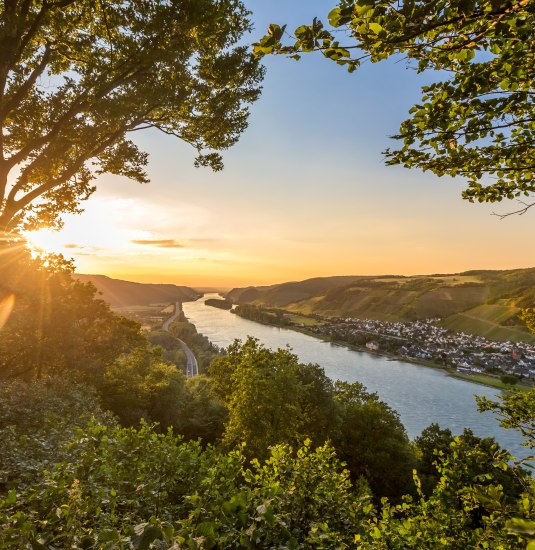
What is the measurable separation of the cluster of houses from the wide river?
1212cm

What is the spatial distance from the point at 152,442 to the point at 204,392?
34092 mm

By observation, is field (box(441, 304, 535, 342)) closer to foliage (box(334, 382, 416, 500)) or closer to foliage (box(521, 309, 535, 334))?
foliage (box(334, 382, 416, 500))

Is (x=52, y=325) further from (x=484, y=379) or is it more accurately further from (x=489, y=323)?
(x=489, y=323)

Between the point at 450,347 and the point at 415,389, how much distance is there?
65033mm

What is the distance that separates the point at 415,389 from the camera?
7556 cm

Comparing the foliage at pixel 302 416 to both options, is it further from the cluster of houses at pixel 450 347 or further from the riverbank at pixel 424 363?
the cluster of houses at pixel 450 347

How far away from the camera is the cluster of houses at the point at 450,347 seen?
327 feet

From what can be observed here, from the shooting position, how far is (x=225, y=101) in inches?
513

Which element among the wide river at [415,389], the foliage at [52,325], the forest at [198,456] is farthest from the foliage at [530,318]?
the wide river at [415,389]

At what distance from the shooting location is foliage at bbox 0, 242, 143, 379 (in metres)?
14.7

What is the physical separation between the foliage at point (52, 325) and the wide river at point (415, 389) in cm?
3523

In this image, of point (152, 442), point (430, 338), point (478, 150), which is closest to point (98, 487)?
point (152, 442)

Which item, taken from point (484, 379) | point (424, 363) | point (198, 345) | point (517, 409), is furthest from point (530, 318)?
point (424, 363)

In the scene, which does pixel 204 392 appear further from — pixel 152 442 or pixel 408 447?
pixel 152 442
